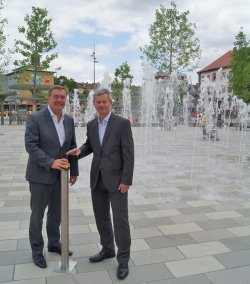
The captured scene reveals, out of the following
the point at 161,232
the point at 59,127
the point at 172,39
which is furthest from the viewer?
the point at 172,39

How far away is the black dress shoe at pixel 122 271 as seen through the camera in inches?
132

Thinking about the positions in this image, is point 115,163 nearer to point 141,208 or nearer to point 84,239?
point 84,239

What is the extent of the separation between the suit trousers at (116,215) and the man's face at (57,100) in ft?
2.78

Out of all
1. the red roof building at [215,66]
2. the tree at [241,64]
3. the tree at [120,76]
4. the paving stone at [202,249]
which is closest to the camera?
the paving stone at [202,249]

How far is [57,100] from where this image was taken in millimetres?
3555

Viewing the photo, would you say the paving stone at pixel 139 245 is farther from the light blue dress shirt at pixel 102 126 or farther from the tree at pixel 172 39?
the tree at pixel 172 39

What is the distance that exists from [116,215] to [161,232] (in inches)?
53.7

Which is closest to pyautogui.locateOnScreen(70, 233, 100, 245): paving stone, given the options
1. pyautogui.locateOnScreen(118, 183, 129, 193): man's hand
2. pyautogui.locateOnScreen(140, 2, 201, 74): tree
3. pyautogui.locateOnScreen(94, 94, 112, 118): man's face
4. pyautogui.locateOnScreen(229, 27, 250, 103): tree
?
pyautogui.locateOnScreen(118, 183, 129, 193): man's hand

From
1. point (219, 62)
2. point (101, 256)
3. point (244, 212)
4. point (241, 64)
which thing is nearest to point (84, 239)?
point (101, 256)

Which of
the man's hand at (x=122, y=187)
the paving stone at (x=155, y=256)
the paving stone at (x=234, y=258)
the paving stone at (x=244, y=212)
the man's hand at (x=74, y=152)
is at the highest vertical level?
the man's hand at (x=74, y=152)

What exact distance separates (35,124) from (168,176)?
5.40m

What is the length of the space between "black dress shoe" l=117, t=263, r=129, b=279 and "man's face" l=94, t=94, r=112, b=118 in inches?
60.7

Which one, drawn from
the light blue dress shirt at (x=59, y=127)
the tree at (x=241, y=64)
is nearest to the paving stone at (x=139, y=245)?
the light blue dress shirt at (x=59, y=127)

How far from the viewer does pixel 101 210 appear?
12.3ft
